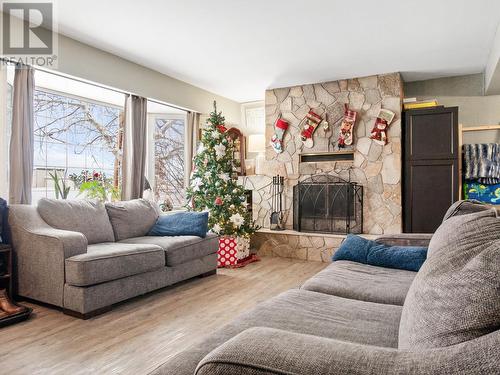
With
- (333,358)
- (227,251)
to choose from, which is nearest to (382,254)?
(333,358)

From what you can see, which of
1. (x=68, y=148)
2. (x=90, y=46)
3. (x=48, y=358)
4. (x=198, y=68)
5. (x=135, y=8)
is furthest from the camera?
(x=198, y=68)

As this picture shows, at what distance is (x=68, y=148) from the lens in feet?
14.2

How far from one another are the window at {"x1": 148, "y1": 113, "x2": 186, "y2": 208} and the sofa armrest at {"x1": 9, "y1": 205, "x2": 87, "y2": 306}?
7.91ft

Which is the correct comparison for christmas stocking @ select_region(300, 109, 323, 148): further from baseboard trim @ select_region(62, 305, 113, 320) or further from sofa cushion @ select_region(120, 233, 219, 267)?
baseboard trim @ select_region(62, 305, 113, 320)

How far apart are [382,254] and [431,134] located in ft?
9.62

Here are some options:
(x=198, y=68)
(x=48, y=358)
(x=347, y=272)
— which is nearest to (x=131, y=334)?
(x=48, y=358)

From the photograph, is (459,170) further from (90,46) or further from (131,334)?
(90,46)

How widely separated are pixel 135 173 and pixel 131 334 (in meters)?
2.62

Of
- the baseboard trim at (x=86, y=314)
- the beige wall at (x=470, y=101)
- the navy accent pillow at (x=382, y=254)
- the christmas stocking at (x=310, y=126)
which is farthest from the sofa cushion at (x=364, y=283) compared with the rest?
the beige wall at (x=470, y=101)

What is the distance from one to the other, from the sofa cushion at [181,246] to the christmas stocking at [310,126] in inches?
Answer: 87.0

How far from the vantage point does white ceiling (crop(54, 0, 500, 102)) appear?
3.03 meters

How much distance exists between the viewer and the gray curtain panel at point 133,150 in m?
4.54

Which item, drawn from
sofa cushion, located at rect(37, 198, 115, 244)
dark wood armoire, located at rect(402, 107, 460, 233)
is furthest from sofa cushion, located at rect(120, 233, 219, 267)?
dark wood armoire, located at rect(402, 107, 460, 233)

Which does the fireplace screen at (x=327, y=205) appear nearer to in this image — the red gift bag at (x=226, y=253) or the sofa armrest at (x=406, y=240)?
Result: the red gift bag at (x=226, y=253)
